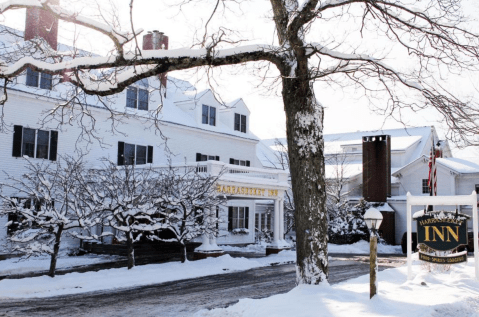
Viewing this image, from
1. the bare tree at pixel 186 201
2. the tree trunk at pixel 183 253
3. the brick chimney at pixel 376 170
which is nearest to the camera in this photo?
the bare tree at pixel 186 201

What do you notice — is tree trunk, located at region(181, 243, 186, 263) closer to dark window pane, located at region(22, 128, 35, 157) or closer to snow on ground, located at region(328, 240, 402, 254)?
dark window pane, located at region(22, 128, 35, 157)

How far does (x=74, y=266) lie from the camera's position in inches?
782

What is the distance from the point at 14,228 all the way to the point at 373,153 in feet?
82.1

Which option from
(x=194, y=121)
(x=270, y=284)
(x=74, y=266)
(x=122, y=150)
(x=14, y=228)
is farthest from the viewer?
(x=194, y=121)

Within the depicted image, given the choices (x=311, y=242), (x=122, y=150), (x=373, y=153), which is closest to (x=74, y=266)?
(x=122, y=150)

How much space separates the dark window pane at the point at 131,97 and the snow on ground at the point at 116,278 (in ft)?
36.3

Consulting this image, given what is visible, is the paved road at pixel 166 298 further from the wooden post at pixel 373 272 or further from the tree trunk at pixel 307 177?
the wooden post at pixel 373 272

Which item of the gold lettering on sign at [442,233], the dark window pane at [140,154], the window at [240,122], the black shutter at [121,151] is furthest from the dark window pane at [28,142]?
the gold lettering on sign at [442,233]

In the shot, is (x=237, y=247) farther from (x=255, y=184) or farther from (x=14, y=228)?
(x=14, y=228)

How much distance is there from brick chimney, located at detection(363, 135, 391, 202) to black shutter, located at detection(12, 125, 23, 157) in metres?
24.0

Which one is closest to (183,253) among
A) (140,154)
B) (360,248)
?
(140,154)

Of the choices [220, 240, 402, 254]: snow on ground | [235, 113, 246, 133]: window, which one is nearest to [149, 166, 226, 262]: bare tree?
[220, 240, 402, 254]: snow on ground

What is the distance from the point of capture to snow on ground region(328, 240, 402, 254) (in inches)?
1257

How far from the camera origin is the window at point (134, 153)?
87.4 feet
